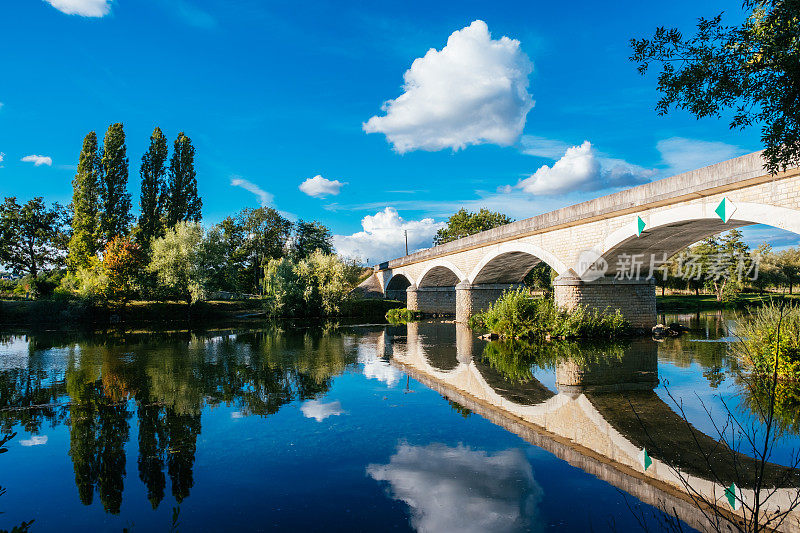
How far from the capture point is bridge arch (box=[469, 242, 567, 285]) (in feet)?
63.6

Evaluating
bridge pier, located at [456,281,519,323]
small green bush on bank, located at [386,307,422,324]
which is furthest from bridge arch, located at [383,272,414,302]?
bridge pier, located at [456,281,519,323]

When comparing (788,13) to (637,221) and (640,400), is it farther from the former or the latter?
(637,221)

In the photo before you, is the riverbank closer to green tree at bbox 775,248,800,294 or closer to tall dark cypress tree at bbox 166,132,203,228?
tall dark cypress tree at bbox 166,132,203,228

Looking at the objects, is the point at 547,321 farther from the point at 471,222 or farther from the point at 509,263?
the point at 471,222

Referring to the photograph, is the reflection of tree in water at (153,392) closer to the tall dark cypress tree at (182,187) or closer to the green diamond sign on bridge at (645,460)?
the green diamond sign on bridge at (645,460)

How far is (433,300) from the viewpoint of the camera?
35531mm

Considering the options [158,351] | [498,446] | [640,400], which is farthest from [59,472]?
[158,351]

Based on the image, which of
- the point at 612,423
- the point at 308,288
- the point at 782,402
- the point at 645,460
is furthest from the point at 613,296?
the point at 308,288

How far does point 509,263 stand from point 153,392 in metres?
18.7

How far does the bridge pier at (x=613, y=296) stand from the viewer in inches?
685

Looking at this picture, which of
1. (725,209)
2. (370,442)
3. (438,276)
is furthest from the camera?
(438,276)

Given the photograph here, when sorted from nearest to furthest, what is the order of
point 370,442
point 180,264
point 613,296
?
point 370,442 → point 613,296 → point 180,264

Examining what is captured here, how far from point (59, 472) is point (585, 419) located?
7450mm

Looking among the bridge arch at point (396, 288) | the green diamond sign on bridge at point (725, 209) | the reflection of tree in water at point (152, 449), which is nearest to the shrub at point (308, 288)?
the bridge arch at point (396, 288)
